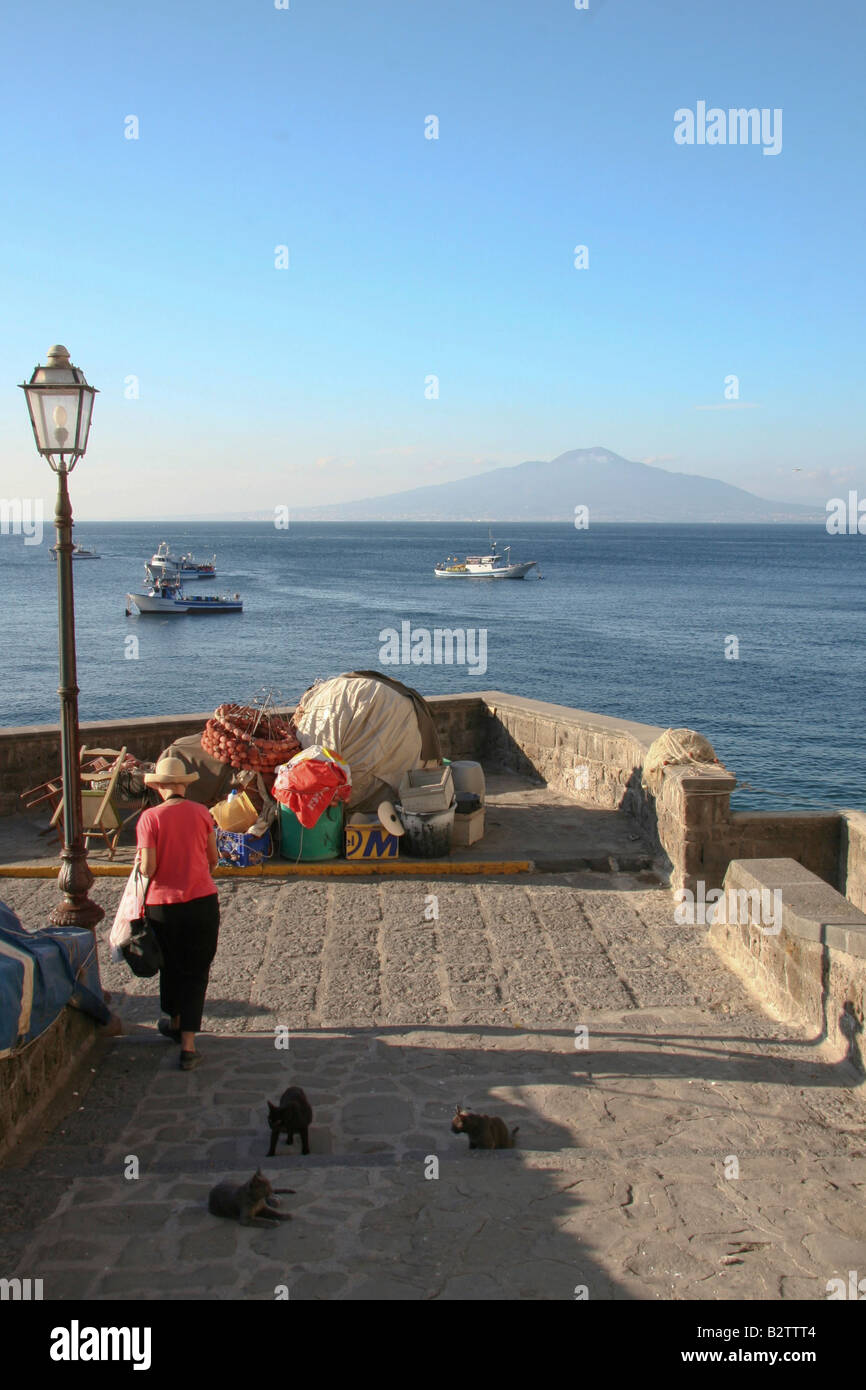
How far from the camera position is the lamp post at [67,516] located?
639 cm

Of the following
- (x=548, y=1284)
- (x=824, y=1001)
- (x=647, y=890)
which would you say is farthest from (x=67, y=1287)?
(x=647, y=890)

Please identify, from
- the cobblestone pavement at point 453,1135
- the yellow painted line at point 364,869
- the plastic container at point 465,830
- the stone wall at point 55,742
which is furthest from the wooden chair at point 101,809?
the plastic container at point 465,830

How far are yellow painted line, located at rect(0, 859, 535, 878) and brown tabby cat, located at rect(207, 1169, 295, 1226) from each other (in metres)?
4.87

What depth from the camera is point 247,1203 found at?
13.1 feet

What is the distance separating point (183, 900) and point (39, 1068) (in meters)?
1.03

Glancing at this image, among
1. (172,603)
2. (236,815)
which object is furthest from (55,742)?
(172,603)

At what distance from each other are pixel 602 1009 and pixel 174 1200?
3.10 meters

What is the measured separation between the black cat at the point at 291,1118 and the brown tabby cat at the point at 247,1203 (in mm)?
665

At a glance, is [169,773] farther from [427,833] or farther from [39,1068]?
[427,833]

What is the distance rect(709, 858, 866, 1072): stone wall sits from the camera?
5.91 m

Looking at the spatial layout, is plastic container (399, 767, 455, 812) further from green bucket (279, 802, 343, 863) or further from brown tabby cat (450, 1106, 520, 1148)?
brown tabby cat (450, 1106, 520, 1148)

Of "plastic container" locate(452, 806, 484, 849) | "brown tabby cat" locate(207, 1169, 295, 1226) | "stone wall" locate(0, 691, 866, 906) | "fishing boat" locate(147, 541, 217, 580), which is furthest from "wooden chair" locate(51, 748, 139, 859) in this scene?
"fishing boat" locate(147, 541, 217, 580)

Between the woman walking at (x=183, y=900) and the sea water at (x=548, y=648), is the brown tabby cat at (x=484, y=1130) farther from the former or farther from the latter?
the sea water at (x=548, y=648)

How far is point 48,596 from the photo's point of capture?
335 ft
